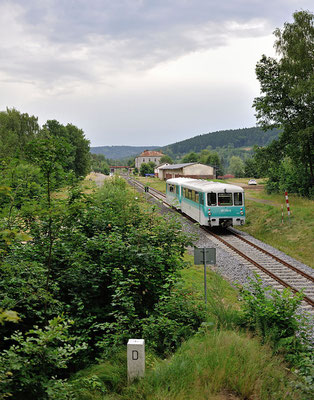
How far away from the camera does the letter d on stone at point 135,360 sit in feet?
16.0

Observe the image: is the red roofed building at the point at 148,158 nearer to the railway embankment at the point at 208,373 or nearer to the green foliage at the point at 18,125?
the green foliage at the point at 18,125

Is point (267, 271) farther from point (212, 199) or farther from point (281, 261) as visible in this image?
point (212, 199)

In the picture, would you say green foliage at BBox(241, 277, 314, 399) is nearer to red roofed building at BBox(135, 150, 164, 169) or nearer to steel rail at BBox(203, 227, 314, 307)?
steel rail at BBox(203, 227, 314, 307)

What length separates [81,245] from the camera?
729cm

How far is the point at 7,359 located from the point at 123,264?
3219 mm

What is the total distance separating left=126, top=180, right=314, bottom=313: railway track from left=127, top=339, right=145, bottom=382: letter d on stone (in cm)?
488

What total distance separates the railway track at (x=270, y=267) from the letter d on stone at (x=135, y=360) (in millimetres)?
4881

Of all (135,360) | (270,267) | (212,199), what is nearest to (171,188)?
(212,199)

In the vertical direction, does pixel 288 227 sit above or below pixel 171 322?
below

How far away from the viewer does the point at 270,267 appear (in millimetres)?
13039

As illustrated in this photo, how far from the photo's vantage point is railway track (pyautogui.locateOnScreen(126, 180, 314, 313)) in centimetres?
1082

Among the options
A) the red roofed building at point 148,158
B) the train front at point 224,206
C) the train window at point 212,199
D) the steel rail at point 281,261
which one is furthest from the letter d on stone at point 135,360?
the red roofed building at point 148,158

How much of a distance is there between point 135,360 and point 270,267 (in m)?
9.36

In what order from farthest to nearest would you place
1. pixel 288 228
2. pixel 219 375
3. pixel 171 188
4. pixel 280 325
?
pixel 171 188, pixel 288 228, pixel 280 325, pixel 219 375
